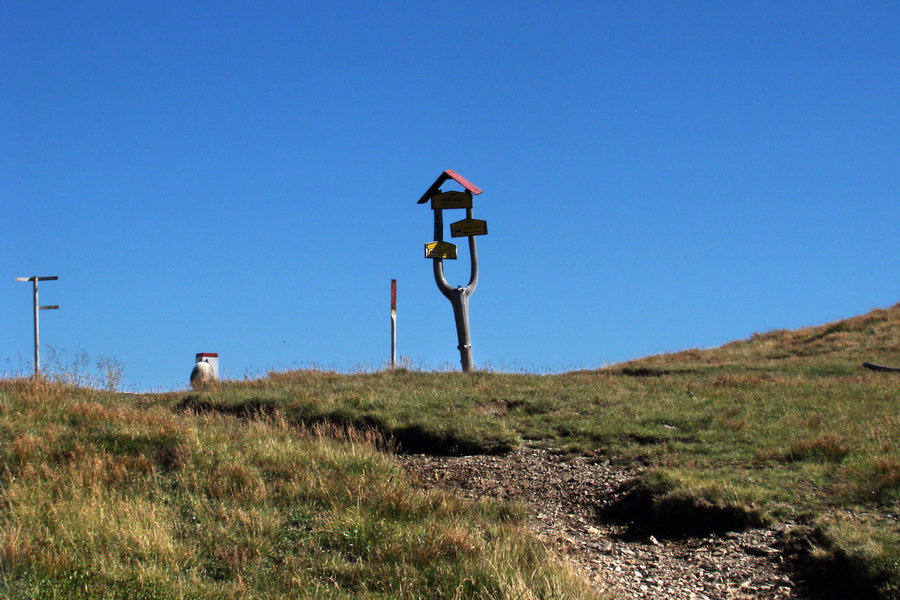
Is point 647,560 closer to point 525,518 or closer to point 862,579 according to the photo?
point 525,518

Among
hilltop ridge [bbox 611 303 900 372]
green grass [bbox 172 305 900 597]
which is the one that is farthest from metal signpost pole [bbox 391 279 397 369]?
hilltop ridge [bbox 611 303 900 372]

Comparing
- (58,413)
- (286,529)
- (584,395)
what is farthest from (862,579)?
(58,413)

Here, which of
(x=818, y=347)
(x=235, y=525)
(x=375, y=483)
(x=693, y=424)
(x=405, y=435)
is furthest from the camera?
(x=818, y=347)

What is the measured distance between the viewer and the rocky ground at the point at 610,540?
19.0ft

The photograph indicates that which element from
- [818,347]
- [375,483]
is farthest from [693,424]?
[818,347]

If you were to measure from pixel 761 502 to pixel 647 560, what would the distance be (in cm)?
143

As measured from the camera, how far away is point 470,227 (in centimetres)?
1805

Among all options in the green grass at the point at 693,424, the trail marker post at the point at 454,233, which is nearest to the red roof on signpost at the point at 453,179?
the trail marker post at the point at 454,233

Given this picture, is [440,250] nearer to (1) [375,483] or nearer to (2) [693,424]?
(2) [693,424]

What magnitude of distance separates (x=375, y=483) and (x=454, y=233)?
1135 centimetres

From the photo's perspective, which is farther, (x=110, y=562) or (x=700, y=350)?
(x=700, y=350)

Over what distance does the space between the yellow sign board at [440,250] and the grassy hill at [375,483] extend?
5.06 metres

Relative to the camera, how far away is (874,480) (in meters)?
7.45

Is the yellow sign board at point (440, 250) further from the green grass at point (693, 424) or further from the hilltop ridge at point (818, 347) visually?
the hilltop ridge at point (818, 347)
